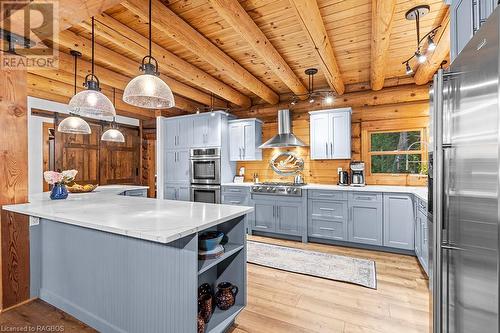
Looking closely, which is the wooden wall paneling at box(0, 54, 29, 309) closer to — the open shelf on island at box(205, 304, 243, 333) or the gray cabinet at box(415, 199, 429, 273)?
the open shelf on island at box(205, 304, 243, 333)

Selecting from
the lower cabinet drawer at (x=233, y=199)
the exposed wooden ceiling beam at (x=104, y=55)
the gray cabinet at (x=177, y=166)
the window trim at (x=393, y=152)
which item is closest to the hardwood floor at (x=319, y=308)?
the window trim at (x=393, y=152)

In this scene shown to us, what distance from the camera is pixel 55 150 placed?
4.86m

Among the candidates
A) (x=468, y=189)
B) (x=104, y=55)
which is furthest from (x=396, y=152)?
(x=104, y=55)

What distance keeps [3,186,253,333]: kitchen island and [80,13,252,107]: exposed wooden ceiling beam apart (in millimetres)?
1701

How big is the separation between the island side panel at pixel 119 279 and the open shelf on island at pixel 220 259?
141 mm

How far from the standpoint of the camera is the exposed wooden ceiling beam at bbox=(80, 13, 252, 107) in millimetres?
2357

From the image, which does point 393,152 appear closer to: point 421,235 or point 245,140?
point 421,235

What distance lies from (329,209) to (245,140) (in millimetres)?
2073

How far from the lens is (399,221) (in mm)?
3426

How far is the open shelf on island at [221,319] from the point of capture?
5.70 feet

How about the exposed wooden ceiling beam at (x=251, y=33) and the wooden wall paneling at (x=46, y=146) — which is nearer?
the exposed wooden ceiling beam at (x=251, y=33)

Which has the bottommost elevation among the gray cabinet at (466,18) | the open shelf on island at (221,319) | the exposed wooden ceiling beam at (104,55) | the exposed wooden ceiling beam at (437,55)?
the open shelf on island at (221,319)

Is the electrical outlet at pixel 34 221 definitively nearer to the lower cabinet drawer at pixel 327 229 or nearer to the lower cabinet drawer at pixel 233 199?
the lower cabinet drawer at pixel 233 199

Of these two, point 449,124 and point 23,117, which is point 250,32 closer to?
point 449,124
